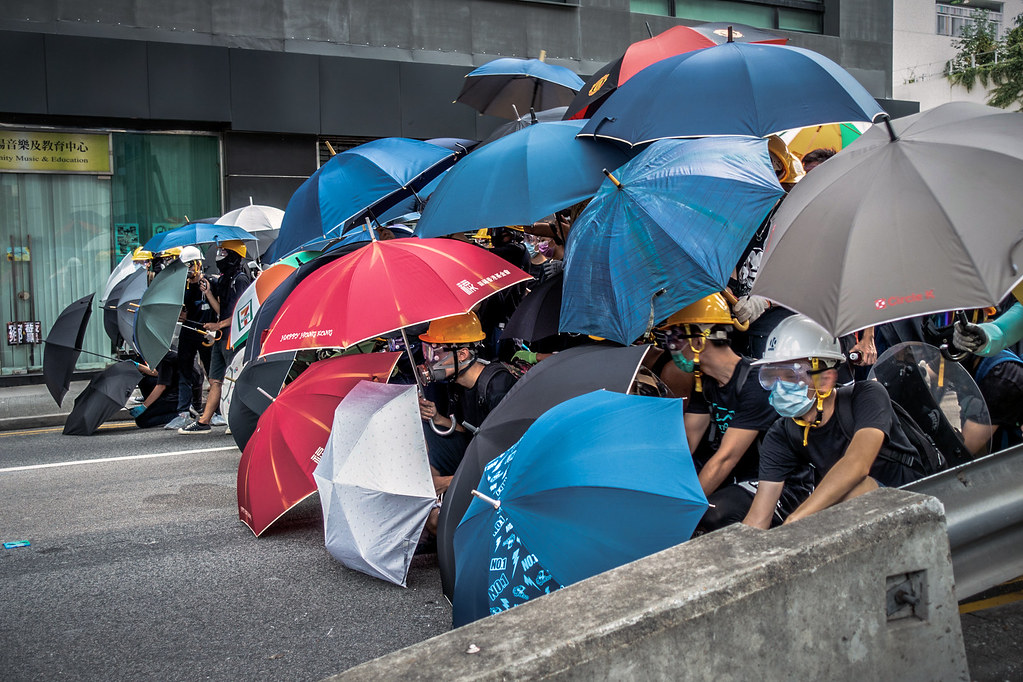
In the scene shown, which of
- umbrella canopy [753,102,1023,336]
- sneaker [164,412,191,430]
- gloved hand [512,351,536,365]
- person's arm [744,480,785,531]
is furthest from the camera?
sneaker [164,412,191,430]

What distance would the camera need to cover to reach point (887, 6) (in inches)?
787

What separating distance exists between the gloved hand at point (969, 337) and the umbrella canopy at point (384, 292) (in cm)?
238

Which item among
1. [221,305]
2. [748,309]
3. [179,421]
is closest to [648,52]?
[748,309]

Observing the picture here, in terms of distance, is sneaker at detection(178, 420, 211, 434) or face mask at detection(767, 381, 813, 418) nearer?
face mask at detection(767, 381, 813, 418)

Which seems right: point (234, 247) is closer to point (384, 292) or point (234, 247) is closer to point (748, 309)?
point (384, 292)

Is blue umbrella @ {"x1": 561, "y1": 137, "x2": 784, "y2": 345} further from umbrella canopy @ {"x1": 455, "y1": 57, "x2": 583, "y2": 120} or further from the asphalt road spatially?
umbrella canopy @ {"x1": 455, "y1": 57, "x2": 583, "y2": 120}

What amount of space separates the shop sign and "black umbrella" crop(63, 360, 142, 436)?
5.49 metres

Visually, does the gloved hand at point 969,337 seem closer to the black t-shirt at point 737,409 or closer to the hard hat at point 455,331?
the black t-shirt at point 737,409

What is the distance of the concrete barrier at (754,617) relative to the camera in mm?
2545

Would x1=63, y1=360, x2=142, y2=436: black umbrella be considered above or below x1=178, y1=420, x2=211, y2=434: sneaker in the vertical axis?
above

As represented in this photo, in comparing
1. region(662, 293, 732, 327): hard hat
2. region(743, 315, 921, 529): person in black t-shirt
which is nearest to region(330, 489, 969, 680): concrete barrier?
region(743, 315, 921, 529): person in black t-shirt

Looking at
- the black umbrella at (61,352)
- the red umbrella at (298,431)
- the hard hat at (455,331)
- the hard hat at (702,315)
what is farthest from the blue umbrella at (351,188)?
the black umbrella at (61,352)

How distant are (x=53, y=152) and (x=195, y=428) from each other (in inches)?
256

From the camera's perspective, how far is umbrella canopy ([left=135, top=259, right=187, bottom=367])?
8.91m
